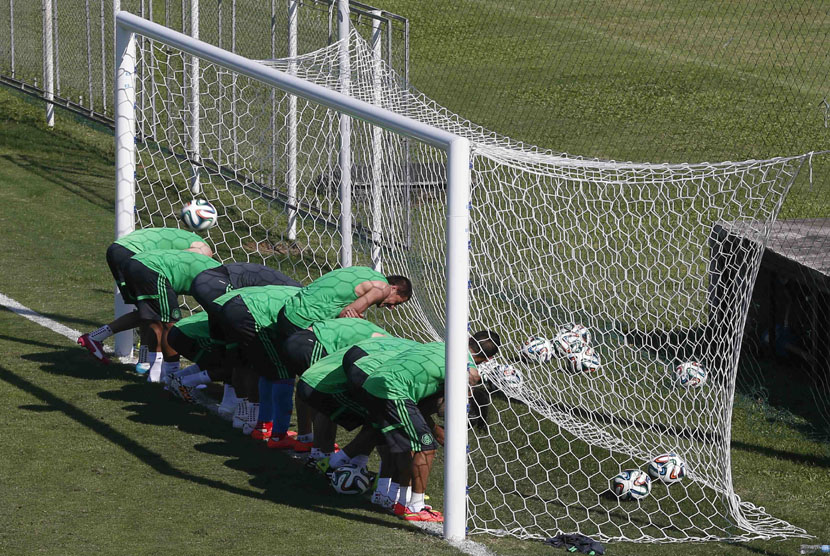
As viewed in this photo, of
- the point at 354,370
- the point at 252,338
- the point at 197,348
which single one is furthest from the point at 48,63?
the point at 354,370

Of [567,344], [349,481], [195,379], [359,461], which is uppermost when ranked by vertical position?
[567,344]

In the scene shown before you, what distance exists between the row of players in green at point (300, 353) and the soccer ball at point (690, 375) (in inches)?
57.9

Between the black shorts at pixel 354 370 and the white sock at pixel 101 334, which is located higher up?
the white sock at pixel 101 334

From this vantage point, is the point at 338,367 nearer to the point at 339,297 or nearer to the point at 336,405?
the point at 336,405

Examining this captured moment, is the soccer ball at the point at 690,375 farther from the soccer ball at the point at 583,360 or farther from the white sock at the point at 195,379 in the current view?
the white sock at the point at 195,379

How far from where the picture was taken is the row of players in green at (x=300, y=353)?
612 cm

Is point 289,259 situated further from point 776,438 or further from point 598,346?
point 776,438

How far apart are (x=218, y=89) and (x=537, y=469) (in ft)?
22.1

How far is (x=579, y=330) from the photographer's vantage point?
7.93 metres

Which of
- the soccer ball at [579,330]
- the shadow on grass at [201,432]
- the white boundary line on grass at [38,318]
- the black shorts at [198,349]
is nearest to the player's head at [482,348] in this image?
the shadow on grass at [201,432]

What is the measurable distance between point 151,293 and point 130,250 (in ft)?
1.29

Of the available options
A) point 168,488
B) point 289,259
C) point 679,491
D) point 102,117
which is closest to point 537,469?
point 679,491

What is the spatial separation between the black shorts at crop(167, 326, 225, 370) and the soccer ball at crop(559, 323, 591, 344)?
93.6 inches

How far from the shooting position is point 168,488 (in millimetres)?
6453
